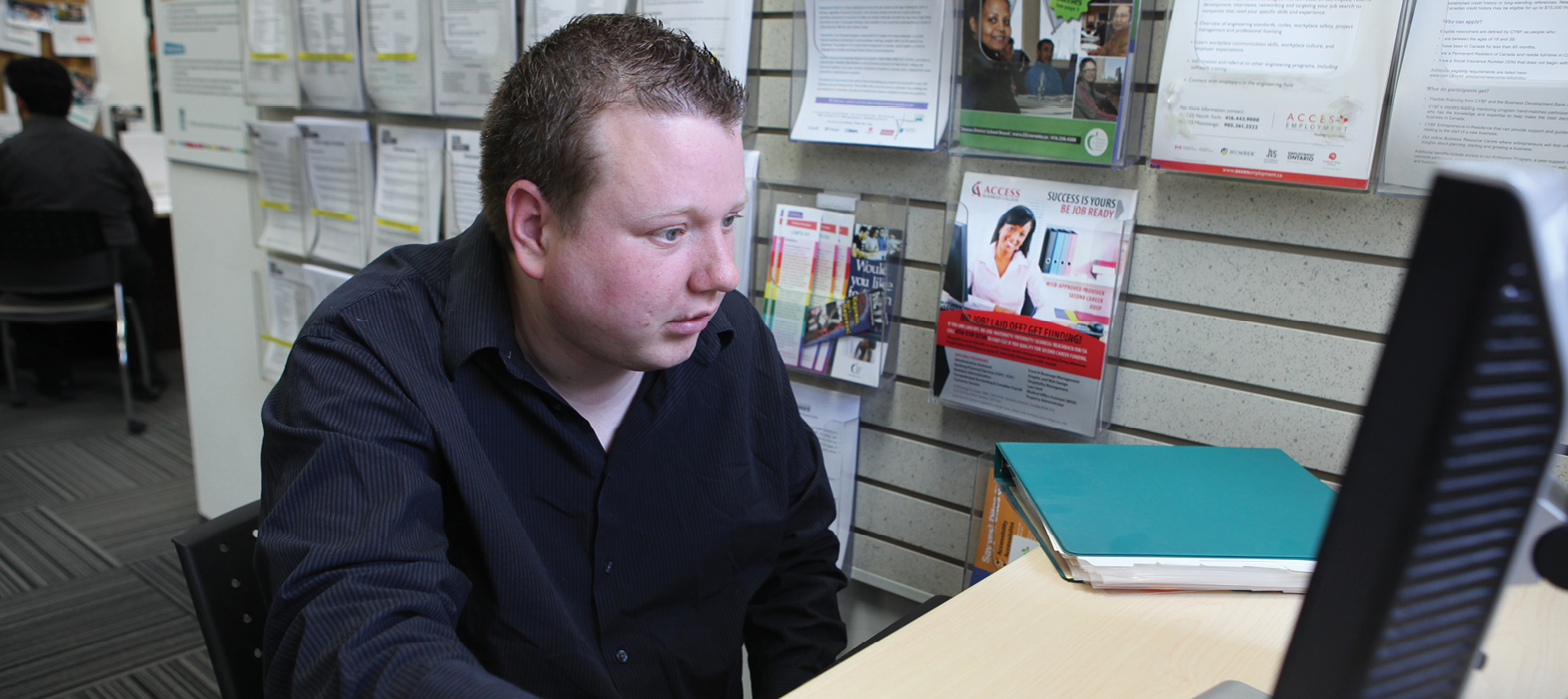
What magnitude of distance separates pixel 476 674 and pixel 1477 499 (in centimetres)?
62

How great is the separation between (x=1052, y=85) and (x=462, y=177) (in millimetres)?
1262

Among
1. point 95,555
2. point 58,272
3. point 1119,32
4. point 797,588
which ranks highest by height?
point 1119,32

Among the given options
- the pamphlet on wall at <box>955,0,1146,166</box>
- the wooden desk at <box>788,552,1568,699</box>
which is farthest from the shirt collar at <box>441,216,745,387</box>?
the pamphlet on wall at <box>955,0,1146,166</box>

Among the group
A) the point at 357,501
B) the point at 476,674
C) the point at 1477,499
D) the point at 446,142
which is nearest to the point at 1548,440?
the point at 1477,499

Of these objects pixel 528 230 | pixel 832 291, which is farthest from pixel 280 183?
pixel 528 230

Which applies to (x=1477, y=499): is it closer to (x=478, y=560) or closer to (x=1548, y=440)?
(x=1548, y=440)

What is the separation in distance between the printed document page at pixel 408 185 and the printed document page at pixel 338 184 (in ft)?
0.16

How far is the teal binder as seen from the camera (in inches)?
36.4

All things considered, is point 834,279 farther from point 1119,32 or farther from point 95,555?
point 95,555

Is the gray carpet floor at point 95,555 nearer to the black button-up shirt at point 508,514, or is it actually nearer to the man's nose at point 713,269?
the black button-up shirt at point 508,514

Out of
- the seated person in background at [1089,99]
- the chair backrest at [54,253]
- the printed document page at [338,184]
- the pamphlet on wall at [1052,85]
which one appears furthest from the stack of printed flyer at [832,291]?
the chair backrest at [54,253]

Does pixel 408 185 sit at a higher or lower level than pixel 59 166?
higher

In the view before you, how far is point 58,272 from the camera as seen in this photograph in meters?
3.78

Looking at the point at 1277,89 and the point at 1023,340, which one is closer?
the point at 1277,89
